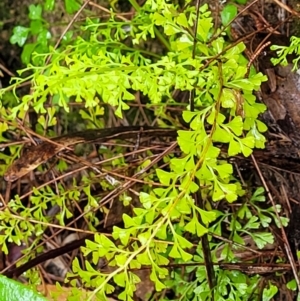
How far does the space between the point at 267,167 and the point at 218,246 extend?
7.0 inches

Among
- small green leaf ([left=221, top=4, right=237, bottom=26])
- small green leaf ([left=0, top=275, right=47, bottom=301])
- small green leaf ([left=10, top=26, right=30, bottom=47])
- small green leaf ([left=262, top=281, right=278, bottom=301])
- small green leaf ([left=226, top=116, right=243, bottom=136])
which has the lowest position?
small green leaf ([left=262, top=281, right=278, bottom=301])

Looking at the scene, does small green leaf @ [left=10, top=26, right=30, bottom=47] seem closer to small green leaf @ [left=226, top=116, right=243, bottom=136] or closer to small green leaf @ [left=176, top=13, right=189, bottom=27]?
small green leaf @ [left=176, top=13, right=189, bottom=27]

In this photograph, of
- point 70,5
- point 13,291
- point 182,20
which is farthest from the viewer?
point 70,5

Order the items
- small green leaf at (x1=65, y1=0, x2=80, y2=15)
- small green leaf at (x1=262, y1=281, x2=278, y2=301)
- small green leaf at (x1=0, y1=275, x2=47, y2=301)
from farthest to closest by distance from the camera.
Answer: small green leaf at (x1=65, y1=0, x2=80, y2=15), small green leaf at (x1=262, y1=281, x2=278, y2=301), small green leaf at (x1=0, y1=275, x2=47, y2=301)

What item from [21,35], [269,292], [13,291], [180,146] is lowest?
[269,292]

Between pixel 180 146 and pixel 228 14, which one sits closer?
pixel 180 146

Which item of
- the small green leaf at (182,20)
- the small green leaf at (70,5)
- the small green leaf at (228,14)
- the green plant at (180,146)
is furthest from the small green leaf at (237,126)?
the small green leaf at (70,5)

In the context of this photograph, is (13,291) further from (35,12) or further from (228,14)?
(35,12)

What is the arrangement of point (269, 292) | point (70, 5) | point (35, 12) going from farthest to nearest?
point (35, 12)
point (70, 5)
point (269, 292)

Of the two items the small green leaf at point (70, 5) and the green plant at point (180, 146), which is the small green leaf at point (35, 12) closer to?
the small green leaf at point (70, 5)

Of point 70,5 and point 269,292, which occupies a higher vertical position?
point 70,5

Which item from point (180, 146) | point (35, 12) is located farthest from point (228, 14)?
point (35, 12)

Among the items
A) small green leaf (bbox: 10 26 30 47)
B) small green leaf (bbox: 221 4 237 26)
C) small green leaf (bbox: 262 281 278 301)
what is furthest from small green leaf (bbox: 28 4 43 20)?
small green leaf (bbox: 262 281 278 301)

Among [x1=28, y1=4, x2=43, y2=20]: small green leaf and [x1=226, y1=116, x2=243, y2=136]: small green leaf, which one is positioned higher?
[x1=28, y1=4, x2=43, y2=20]: small green leaf
